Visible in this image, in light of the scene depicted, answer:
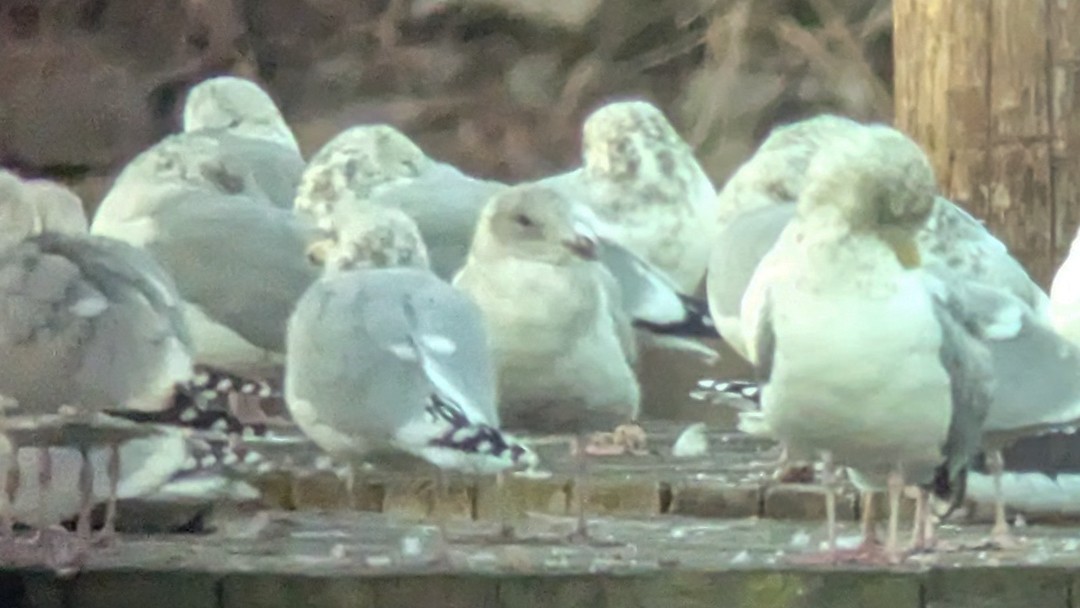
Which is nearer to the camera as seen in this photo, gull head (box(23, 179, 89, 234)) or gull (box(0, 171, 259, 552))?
gull (box(0, 171, 259, 552))

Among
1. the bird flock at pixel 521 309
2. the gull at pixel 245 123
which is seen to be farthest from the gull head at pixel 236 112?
the bird flock at pixel 521 309

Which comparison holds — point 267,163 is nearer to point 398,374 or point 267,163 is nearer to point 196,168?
point 196,168

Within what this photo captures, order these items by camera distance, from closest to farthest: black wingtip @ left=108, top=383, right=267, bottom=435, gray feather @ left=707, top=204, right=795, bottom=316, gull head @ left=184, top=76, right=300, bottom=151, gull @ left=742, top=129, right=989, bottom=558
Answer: gull @ left=742, top=129, right=989, bottom=558 < black wingtip @ left=108, top=383, right=267, bottom=435 < gray feather @ left=707, top=204, right=795, bottom=316 < gull head @ left=184, top=76, right=300, bottom=151

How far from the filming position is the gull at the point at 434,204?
2.19 metres

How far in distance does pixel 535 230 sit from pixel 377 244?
0.50ft

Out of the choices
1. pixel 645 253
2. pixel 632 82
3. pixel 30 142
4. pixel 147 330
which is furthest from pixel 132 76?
pixel 147 330

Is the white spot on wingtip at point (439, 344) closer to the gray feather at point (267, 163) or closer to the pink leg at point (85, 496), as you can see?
the pink leg at point (85, 496)

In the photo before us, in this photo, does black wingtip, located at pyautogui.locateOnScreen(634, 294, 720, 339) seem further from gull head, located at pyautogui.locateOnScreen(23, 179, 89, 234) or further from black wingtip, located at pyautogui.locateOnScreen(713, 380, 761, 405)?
gull head, located at pyautogui.locateOnScreen(23, 179, 89, 234)

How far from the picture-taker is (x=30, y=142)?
12.1 ft

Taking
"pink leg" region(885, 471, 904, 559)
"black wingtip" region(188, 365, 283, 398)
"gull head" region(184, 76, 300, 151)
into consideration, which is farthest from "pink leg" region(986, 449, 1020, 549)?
"gull head" region(184, 76, 300, 151)

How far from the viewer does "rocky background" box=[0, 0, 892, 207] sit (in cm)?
365

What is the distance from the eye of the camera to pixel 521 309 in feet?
6.16

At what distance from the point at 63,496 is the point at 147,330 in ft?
0.87

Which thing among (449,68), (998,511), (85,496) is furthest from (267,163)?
(449,68)
